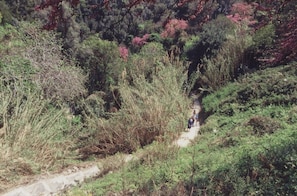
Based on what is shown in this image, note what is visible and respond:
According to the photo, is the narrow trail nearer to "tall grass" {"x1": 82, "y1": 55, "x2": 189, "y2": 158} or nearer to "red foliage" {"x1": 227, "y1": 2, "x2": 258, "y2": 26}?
"tall grass" {"x1": 82, "y1": 55, "x2": 189, "y2": 158}

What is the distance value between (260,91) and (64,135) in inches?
185

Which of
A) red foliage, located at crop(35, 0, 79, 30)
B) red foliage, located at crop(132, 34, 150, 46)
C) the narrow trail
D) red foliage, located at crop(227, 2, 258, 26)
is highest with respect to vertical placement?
red foliage, located at crop(35, 0, 79, 30)

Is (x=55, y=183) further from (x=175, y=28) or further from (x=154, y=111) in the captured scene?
(x=175, y=28)

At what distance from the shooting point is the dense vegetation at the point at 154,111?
3871 mm

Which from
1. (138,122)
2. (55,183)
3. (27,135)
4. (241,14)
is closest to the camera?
(55,183)

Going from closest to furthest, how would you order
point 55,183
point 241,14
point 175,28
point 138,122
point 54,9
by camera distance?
1. point 54,9
2. point 55,183
3. point 138,122
4. point 241,14
5. point 175,28

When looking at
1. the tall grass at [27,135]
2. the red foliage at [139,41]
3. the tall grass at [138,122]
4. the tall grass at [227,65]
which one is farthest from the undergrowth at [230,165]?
the red foliage at [139,41]

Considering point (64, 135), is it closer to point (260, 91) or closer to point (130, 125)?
point (130, 125)

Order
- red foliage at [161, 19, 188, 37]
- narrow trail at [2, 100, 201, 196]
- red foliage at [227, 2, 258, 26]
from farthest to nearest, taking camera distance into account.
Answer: red foliage at [161, 19, 188, 37], red foliage at [227, 2, 258, 26], narrow trail at [2, 100, 201, 196]

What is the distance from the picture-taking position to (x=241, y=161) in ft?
14.2

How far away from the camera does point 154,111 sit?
25.8 ft

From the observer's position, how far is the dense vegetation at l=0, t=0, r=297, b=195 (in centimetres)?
387

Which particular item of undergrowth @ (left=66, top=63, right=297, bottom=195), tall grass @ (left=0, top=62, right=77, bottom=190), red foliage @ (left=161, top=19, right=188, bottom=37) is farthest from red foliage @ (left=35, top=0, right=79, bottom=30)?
red foliage @ (left=161, top=19, right=188, bottom=37)

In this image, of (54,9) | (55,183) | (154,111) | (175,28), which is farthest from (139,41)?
(54,9)
